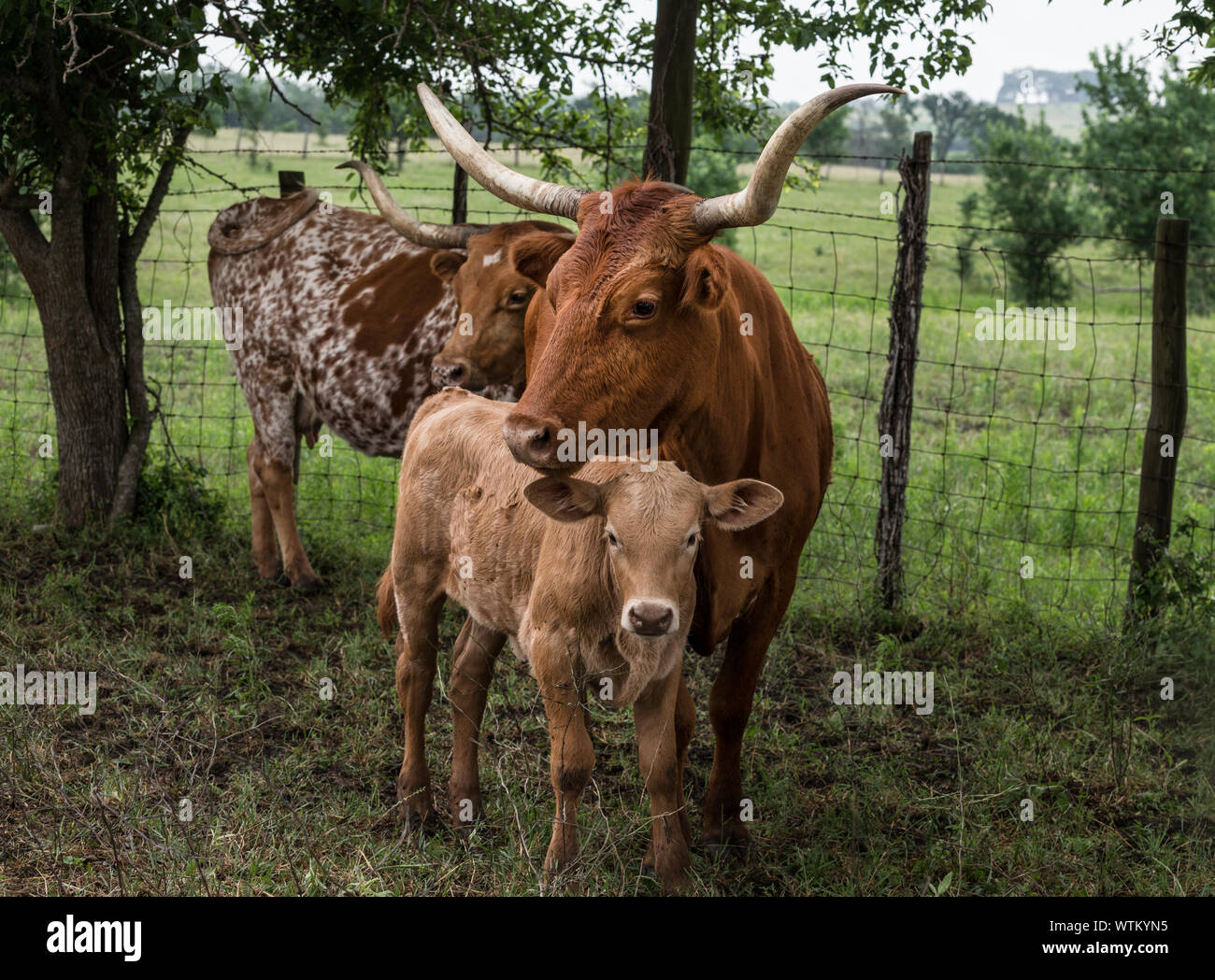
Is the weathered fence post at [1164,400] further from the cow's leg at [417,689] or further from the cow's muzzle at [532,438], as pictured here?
the cow's muzzle at [532,438]

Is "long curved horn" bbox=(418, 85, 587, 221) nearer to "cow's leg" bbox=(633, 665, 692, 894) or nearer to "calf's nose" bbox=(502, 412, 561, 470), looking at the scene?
"calf's nose" bbox=(502, 412, 561, 470)

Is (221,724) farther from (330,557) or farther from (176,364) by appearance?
(176,364)

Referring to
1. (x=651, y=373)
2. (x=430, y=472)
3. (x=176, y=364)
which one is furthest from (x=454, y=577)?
(x=176, y=364)

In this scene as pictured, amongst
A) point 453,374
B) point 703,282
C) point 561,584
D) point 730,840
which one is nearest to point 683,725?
point 730,840

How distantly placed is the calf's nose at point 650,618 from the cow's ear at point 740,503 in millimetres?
435

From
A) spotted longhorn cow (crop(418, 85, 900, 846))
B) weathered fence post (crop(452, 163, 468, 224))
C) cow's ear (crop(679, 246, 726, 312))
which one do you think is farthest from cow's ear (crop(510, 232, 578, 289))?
weathered fence post (crop(452, 163, 468, 224))

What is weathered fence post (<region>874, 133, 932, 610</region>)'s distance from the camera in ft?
20.3

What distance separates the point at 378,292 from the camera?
6.69m

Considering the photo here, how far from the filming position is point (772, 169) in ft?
10.3

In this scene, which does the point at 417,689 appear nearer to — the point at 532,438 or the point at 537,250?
the point at 532,438

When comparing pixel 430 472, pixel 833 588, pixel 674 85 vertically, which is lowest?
pixel 833 588

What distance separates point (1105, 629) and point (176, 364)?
352 inches

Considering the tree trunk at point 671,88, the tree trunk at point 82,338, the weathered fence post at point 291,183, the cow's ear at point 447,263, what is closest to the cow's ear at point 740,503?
the tree trunk at point 671,88

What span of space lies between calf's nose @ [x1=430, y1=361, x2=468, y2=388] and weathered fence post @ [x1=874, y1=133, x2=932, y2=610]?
2.28 metres
